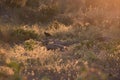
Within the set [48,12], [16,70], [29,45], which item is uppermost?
[16,70]

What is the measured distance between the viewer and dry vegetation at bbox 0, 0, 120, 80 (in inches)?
275

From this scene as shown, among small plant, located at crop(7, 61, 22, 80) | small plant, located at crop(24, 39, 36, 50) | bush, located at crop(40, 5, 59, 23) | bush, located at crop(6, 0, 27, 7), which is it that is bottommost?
bush, located at crop(40, 5, 59, 23)

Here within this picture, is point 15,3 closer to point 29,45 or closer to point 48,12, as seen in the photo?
point 48,12

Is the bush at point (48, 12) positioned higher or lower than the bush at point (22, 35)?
lower

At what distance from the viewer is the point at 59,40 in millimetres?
11281

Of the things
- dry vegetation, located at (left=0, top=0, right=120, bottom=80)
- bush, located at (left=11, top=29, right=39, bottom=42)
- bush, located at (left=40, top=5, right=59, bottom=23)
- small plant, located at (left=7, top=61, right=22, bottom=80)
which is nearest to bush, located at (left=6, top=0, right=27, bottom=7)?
dry vegetation, located at (left=0, top=0, right=120, bottom=80)

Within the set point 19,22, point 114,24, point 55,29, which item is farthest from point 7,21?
point 114,24

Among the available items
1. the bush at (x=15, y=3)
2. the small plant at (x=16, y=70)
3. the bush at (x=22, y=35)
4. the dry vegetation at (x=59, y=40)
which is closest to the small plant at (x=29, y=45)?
the dry vegetation at (x=59, y=40)

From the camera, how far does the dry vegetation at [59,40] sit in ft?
22.9

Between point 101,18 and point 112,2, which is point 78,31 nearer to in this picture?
point 101,18

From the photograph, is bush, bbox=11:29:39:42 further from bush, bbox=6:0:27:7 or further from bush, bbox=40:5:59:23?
bush, bbox=6:0:27:7

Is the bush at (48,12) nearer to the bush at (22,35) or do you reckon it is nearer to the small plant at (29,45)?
the bush at (22,35)

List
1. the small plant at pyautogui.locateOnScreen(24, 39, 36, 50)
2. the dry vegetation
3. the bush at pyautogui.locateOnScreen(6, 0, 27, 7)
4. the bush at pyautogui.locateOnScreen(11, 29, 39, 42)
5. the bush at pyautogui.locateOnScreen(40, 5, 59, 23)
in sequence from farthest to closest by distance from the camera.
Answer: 1. the bush at pyautogui.locateOnScreen(6, 0, 27, 7)
2. the bush at pyautogui.locateOnScreen(40, 5, 59, 23)
3. the bush at pyautogui.locateOnScreen(11, 29, 39, 42)
4. the small plant at pyautogui.locateOnScreen(24, 39, 36, 50)
5. the dry vegetation

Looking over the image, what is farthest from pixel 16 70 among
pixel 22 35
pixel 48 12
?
pixel 48 12
